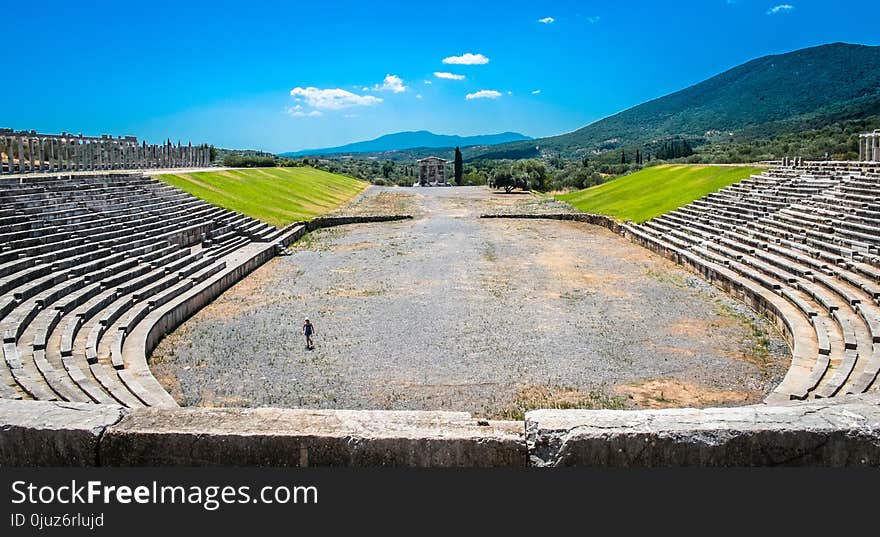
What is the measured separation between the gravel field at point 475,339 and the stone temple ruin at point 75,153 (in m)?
11.7

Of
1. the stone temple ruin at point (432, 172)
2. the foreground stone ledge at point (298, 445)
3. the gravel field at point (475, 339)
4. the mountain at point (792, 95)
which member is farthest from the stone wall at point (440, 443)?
the mountain at point (792, 95)

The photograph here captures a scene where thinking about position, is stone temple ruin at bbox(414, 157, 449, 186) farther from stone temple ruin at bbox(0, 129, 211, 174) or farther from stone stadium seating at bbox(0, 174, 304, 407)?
stone stadium seating at bbox(0, 174, 304, 407)

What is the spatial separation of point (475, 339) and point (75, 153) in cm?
2605

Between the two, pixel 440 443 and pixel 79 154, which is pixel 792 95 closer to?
pixel 79 154

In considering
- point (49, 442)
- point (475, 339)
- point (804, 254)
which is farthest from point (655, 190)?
point (49, 442)

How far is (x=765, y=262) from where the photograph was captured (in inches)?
829

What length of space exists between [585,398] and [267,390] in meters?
5.44

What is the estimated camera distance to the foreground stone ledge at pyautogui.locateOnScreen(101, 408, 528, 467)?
17.0 feet

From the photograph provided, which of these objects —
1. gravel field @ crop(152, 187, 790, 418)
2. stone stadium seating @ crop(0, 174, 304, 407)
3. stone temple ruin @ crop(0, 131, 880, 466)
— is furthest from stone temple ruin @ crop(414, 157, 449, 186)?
gravel field @ crop(152, 187, 790, 418)

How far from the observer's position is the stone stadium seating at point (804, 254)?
11.6 metres

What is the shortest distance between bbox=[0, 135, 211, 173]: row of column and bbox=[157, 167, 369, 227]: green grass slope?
4241 millimetres

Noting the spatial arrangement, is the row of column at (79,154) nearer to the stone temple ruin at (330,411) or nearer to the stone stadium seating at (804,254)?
the stone temple ruin at (330,411)

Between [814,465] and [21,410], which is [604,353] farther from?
[21,410]

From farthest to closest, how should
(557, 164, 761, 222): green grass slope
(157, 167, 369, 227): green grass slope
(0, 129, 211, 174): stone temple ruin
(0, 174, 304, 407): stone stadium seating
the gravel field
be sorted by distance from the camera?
1. (557, 164, 761, 222): green grass slope
2. (157, 167, 369, 227): green grass slope
3. (0, 129, 211, 174): stone temple ruin
4. the gravel field
5. (0, 174, 304, 407): stone stadium seating
